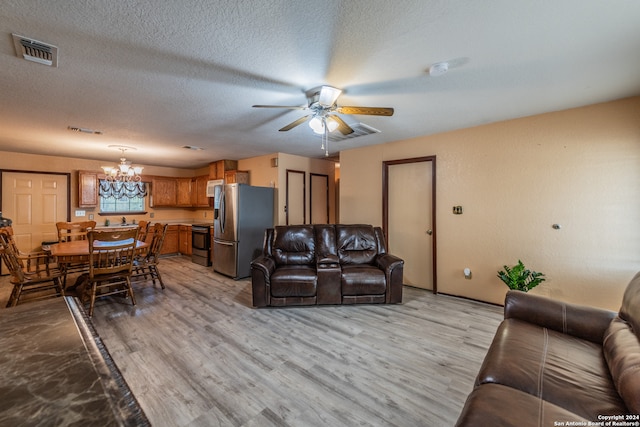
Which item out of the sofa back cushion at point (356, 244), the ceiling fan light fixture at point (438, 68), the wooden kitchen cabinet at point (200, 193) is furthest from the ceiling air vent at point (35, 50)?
the wooden kitchen cabinet at point (200, 193)

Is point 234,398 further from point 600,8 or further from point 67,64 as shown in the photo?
point 600,8

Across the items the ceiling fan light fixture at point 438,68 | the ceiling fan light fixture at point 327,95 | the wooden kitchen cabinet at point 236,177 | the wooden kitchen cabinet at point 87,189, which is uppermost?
the ceiling fan light fixture at point 438,68

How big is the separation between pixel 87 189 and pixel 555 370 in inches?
311

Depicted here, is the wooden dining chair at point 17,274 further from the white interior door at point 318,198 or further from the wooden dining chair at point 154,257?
the white interior door at point 318,198

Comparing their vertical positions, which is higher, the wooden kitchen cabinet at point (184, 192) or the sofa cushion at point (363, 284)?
the wooden kitchen cabinet at point (184, 192)

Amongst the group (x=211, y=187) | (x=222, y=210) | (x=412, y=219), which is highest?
(x=211, y=187)

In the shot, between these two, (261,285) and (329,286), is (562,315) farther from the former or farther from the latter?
(261,285)

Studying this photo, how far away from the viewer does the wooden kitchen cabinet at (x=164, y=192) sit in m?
6.81

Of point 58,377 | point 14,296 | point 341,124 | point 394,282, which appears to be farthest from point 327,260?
point 14,296

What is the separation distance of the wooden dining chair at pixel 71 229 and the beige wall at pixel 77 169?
3.10 ft

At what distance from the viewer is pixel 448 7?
59.0 inches

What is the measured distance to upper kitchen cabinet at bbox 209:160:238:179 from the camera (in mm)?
6203

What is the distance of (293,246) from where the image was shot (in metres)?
4.03

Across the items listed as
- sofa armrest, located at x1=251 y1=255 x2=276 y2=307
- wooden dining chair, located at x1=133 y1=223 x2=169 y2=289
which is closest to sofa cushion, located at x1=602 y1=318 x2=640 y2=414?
sofa armrest, located at x1=251 y1=255 x2=276 y2=307
